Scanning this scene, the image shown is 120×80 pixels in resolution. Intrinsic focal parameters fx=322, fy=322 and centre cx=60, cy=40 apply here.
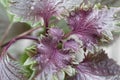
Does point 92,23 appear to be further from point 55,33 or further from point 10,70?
point 10,70

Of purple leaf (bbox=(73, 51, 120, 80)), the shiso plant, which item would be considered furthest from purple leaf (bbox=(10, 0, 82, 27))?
purple leaf (bbox=(73, 51, 120, 80))

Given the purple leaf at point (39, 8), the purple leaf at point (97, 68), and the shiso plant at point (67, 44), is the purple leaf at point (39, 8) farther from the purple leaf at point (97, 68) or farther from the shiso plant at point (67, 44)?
the purple leaf at point (97, 68)

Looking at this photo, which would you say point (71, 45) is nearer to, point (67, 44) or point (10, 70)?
point (67, 44)

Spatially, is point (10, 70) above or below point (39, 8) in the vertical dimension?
below

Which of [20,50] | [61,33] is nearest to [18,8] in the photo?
[61,33]

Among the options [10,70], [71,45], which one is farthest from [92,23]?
[10,70]

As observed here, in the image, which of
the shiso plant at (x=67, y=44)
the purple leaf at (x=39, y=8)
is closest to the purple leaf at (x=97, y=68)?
the shiso plant at (x=67, y=44)
